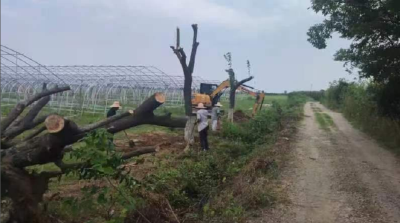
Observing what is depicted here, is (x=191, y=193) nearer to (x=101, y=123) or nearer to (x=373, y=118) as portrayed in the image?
(x=101, y=123)

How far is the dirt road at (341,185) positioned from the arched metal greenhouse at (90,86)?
1451cm

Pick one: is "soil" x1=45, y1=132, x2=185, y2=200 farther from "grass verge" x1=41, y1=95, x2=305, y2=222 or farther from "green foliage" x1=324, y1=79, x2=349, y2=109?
"green foliage" x1=324, y1=79, x2=349, y2=109

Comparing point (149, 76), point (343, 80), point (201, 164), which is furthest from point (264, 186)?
point (343, 80)

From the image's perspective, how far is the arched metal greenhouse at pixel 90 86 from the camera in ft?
84.2

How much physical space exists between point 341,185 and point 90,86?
66.5ft

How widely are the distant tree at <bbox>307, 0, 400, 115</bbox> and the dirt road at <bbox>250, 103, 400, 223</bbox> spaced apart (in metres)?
2.15

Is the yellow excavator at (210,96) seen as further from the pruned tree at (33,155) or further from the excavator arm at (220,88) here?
the pruned tree at (33,155)

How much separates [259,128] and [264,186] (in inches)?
377

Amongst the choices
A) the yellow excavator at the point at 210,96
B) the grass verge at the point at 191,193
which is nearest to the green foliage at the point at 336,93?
the yellow excavator at the point at 210,96

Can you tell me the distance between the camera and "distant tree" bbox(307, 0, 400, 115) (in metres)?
14.2

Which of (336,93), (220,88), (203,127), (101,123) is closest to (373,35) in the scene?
(203,127)

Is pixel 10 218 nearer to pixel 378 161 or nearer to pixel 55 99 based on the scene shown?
pixel 378 161

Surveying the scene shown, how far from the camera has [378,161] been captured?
12906 millimetres

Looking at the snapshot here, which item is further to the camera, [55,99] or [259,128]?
[55,99]
